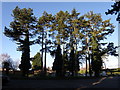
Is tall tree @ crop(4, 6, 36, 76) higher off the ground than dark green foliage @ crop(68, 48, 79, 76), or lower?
higher

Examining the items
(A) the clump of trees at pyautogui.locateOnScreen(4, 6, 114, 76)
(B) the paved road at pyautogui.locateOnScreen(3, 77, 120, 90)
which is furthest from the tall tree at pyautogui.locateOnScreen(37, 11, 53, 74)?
(B) the paved road at pyautogui.locateOnScreen(3, 77, 120, 90)

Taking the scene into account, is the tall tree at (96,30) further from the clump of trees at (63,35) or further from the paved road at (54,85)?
the paved road at (54,85)

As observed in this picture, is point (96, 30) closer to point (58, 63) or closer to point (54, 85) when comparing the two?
point (58, 63)

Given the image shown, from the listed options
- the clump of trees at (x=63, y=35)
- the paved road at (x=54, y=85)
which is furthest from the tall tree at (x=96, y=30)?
the paved road at (x=54, y=85)

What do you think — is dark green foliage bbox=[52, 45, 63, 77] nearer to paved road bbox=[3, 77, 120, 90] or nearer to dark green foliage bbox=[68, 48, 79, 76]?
dark green foliage bbox=[68, 48, 79, 76]

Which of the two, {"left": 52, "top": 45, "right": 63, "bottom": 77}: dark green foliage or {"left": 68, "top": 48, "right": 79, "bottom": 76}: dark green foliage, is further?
{"left": 68, "top": 48, "right": 79, "bottom": 76}: dark green foliage

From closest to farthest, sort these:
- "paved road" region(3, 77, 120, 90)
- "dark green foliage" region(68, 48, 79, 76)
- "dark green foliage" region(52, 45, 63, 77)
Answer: "paved road" region(3, 77, 120, 90) < "dark green foliage" region(52, 45, 63, 77) < "dark green foliage" region(68, 48, 79, 76)

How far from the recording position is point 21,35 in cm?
3825

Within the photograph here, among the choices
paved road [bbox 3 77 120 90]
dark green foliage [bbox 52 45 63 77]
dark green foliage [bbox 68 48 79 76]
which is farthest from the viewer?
dark green foliage [bbox 68 48 79 76]

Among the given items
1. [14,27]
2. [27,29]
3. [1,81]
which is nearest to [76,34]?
[27,29]

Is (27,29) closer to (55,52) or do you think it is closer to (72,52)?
(55,52)

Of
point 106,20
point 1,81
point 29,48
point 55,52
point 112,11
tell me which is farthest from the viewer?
point 106,20

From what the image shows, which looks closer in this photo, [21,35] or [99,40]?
[21,35]

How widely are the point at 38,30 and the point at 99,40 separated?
1411cm
